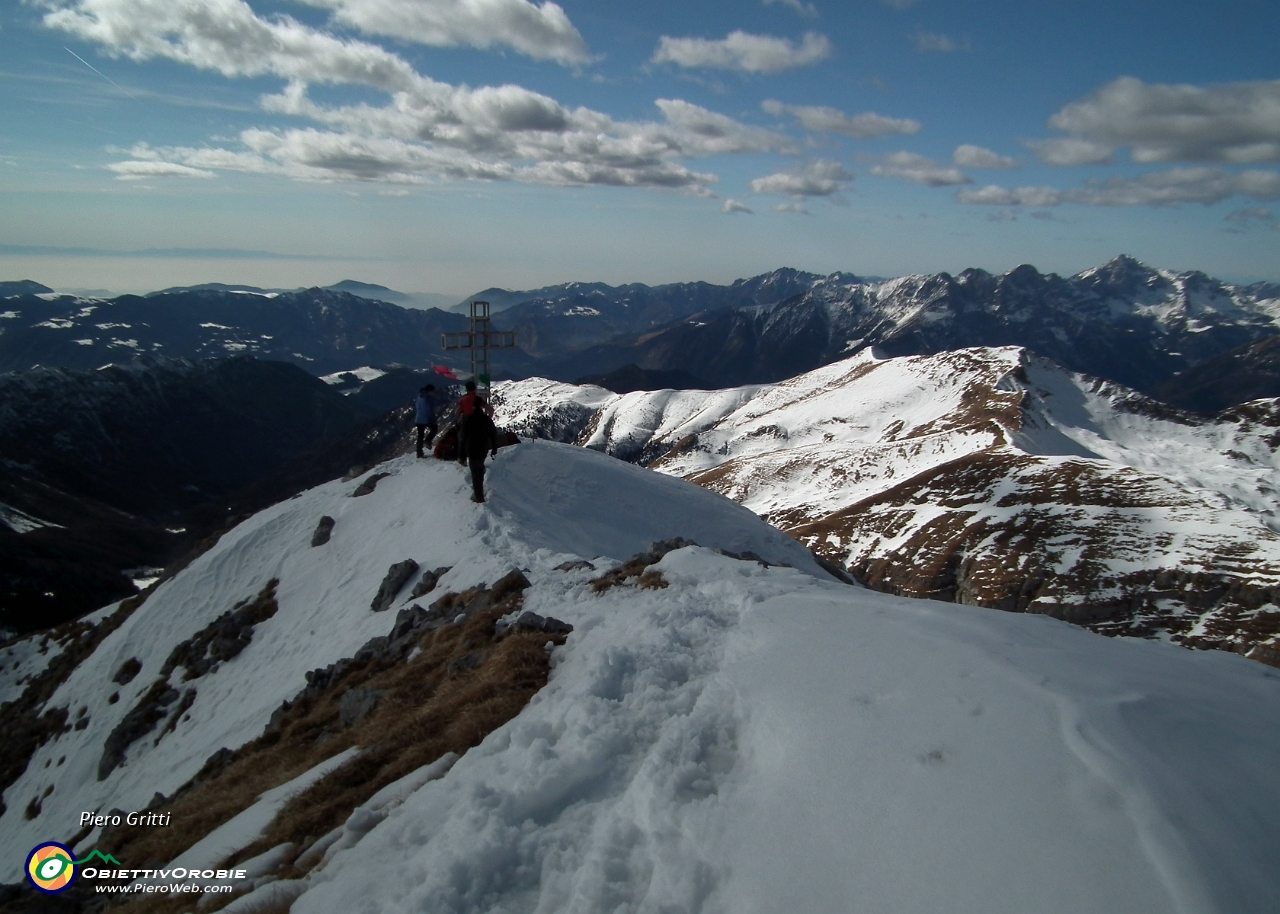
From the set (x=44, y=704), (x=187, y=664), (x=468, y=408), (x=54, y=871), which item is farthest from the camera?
(x=44, y=704)

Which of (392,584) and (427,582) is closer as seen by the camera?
(427,582)

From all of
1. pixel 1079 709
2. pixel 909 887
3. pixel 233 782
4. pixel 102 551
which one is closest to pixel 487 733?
pixel 909 887

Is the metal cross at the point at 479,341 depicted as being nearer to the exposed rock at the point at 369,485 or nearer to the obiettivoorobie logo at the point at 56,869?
the exposed rock at the point at 369,485

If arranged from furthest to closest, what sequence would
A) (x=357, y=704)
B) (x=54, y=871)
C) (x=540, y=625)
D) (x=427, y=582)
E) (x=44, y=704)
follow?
1. (x=44, y=704)
2. (x=427, y=582)
3. (x=357, y=704)
4. (x=540, y=625)
5. (x=54, y=871)

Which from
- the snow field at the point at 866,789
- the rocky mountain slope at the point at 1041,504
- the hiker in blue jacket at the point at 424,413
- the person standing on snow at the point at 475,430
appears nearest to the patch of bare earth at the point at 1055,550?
the rocky mountain slope at the point at 1041,504

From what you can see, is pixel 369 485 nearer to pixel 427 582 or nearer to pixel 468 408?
pixel 468 408

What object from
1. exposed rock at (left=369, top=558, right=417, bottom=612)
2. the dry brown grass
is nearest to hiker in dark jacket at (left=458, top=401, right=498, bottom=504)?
exposed rock at (left=369, top=558, right=417, bottom=612)

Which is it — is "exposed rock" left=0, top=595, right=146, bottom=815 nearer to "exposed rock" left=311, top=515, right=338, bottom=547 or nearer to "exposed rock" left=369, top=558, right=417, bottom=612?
"exposed rock" left=311, top=515, right=338, bottom=547

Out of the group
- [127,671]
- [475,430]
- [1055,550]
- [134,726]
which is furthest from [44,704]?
[1055,550]
